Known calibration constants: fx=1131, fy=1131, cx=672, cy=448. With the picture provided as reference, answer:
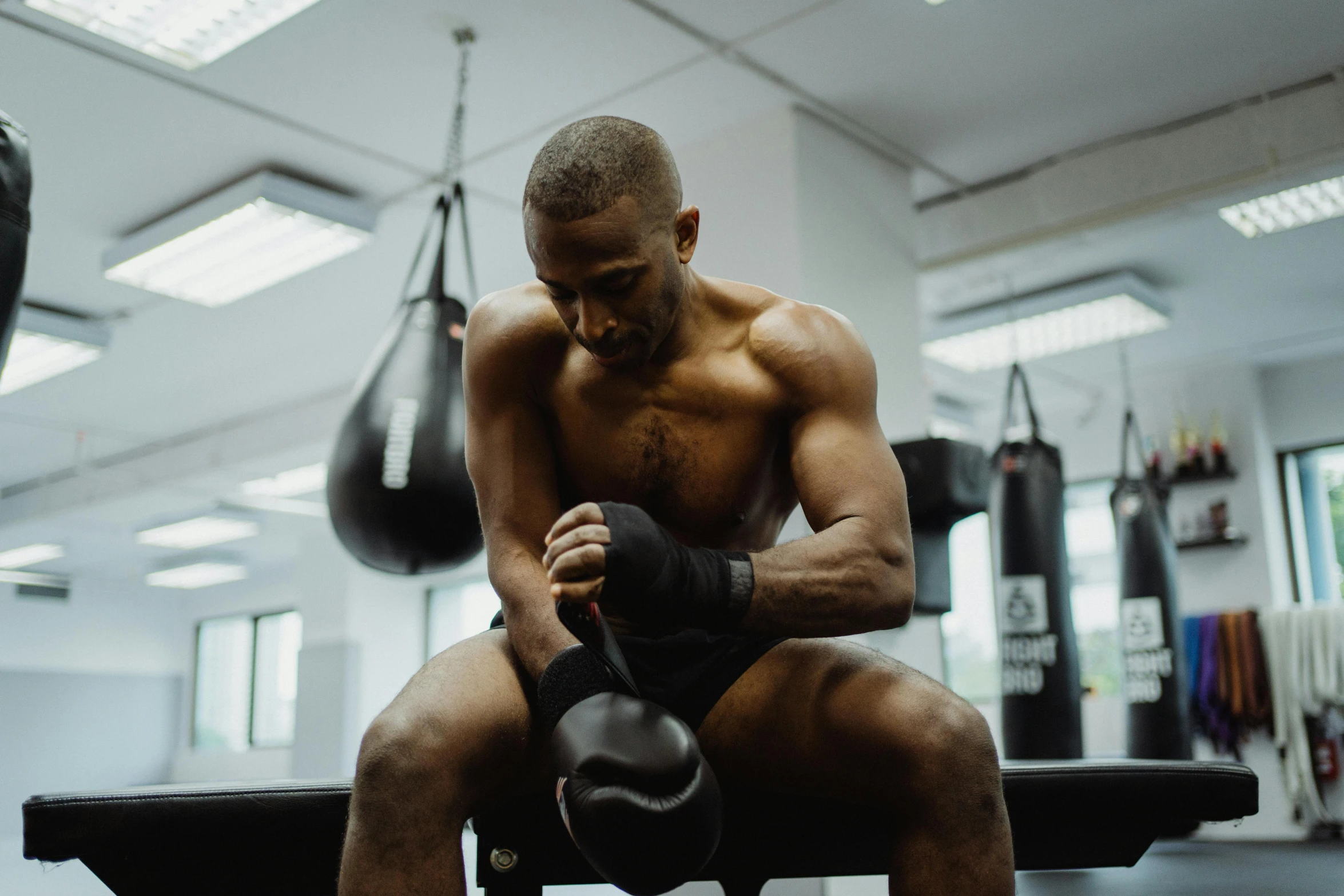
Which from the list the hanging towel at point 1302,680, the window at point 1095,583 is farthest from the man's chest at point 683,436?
the window at point 1095,583

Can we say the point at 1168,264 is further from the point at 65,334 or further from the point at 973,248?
the point at 65,334

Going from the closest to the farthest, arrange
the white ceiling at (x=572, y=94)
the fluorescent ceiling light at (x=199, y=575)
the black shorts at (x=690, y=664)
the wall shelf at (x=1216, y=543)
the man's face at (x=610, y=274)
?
1. the man's face at (x=610, y=274)
2. the black shorts at (x=690, y=664)
3. the white ceiling at (x=572, y=94)
4. the wall shelf at (x=1216, y=543)
5. the fluorescent ceiling light at (x=199, y=575)

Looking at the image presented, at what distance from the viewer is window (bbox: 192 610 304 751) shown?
39.4 feet

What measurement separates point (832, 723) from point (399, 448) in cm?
175

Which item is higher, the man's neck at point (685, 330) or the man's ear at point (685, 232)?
the man's ear at point (685, 232)

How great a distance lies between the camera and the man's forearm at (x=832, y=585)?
4.56ft

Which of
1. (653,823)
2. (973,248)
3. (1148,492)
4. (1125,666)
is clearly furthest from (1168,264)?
(653,823)

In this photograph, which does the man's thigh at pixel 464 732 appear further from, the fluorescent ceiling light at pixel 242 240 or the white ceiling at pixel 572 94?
the fluorescent ceiling light at pixel 242 240

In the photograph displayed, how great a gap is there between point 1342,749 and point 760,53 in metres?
5.08

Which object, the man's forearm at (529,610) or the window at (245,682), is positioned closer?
the man's forearm at (529,610)

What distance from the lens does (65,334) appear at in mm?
5453

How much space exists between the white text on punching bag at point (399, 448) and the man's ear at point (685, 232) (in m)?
1.48

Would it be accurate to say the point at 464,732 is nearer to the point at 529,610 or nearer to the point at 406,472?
the point at 529,610

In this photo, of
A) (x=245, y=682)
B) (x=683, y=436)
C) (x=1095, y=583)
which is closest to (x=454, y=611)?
(x=245, y=682)
